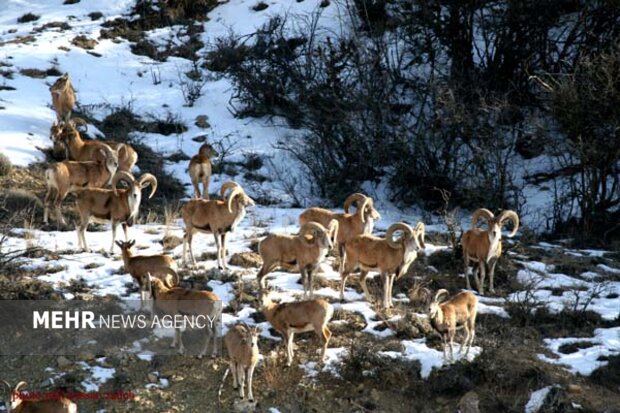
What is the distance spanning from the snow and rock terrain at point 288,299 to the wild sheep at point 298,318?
0.40 meters

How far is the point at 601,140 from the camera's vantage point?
20781mm

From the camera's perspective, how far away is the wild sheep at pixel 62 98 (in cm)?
2277

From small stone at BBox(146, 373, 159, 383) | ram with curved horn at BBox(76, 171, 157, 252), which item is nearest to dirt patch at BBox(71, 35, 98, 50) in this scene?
ram with curved horn at BBox(76, 171, 157, 252)

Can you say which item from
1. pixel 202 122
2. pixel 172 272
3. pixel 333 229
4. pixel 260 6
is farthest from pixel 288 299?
pixel 260 6

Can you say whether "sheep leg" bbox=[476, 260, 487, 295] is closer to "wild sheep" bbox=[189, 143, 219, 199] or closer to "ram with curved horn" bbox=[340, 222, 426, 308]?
"ram with curved horn" bbox=[340, 222, 426, 308]

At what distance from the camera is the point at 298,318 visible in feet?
41.1

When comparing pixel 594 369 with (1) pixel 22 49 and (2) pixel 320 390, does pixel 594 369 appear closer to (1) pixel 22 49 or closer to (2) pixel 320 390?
(2) pixel 320 390

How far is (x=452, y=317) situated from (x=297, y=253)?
10.6 ft

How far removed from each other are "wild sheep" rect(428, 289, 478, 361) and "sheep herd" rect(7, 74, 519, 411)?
0.6 inches

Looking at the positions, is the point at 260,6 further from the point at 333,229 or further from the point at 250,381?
the point at 250,381

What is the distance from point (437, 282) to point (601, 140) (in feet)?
23.4

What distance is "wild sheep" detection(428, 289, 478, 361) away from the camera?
41.4 ft

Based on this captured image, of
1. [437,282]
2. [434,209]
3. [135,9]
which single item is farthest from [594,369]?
[135,9]

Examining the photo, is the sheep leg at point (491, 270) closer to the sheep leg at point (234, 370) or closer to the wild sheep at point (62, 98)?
the sheep leg at point (234, 370)
